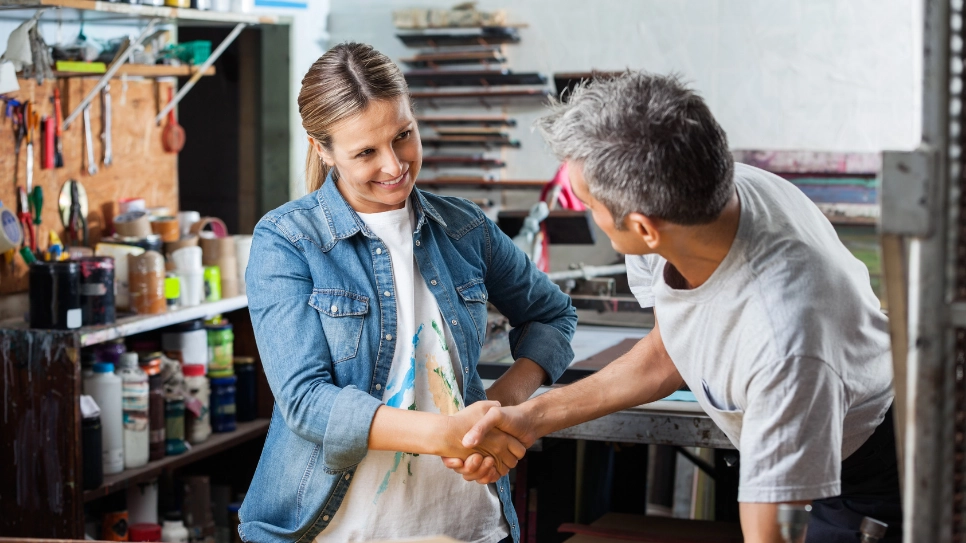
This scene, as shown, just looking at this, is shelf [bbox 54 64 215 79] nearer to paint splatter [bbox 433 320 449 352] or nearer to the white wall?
paint splatter [bbox 433 320 449 352]

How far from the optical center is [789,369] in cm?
130

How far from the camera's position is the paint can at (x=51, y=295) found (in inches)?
114

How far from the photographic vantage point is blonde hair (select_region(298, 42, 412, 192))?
5.71ft

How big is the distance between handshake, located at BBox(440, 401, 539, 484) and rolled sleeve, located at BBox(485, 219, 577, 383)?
23cm

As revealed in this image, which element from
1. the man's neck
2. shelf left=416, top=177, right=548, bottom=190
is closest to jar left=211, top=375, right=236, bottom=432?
shelf left=416, top=177, right=548, bottom=190

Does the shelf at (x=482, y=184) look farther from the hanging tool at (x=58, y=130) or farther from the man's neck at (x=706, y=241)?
the man's neck at (x=706, y=241)

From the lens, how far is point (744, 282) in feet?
4.60

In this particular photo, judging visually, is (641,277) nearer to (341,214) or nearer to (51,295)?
(341,214)

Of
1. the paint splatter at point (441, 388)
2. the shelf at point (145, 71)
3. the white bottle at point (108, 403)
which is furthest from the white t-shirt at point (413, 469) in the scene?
the shelf at point (145, 71)

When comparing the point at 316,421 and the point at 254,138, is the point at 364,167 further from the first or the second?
the point at 254,138

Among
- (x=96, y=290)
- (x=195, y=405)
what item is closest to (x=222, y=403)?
(x=195, y=405)

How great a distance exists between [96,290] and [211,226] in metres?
1.01

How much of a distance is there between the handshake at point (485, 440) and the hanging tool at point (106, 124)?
240cm

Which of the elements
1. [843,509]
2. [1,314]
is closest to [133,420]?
[1,314]
